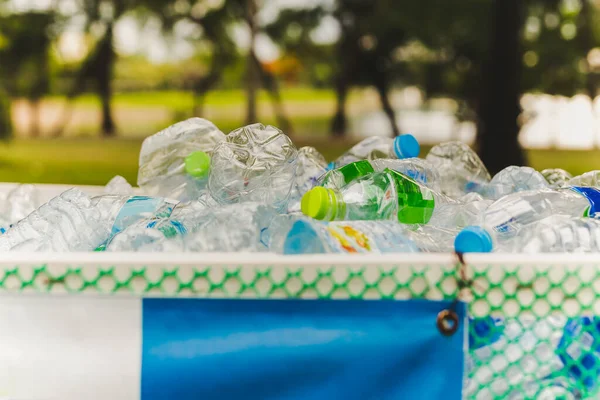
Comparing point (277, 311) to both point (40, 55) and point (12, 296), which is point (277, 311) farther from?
point (40, 55)

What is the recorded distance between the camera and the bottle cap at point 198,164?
170 cm

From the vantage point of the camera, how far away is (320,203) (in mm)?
1222

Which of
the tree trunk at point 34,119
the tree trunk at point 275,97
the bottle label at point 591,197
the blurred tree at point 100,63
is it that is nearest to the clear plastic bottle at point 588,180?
the bottle label at point 591,197

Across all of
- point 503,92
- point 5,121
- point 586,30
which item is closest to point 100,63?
point 5,121

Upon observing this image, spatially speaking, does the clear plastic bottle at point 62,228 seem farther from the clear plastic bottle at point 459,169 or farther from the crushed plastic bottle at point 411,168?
the clear plastic bottle at point 459,169

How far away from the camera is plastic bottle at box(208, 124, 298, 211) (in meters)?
1.47

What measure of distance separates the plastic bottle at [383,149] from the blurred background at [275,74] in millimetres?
5408

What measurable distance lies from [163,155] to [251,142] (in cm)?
38

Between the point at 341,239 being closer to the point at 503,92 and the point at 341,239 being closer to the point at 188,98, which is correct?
the point at 503,92

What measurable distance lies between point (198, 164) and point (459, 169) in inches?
30.6

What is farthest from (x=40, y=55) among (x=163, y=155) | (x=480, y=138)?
(x=163, y=155)

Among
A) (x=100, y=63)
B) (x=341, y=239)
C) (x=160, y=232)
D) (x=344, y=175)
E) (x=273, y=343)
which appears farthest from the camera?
(x=100, y=63)

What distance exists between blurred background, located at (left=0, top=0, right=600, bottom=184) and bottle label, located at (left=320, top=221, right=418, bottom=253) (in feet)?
20.4

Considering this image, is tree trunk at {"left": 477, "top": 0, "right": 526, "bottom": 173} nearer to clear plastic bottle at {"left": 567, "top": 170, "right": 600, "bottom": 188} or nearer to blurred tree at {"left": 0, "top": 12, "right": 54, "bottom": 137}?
clear plastic bottle at {"left": 567, "top": 170, "right": 600, "bottom": 188}
